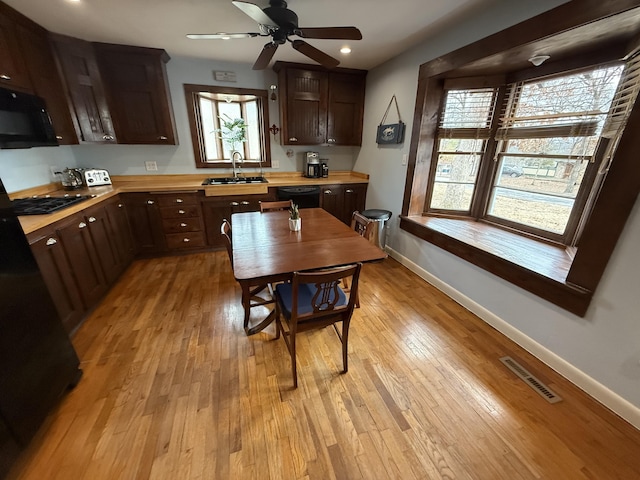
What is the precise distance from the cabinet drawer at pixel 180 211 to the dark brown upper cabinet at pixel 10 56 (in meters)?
1.48

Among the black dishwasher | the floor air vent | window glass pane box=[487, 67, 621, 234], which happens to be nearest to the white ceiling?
window glass pane box=[487, 67, 621, 234]

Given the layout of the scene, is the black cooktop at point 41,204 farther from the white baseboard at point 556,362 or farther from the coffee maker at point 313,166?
the white baseboard at point 556,362

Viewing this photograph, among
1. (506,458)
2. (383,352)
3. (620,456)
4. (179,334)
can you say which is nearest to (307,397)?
(383,352)

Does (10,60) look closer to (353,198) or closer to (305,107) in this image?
(305,107)

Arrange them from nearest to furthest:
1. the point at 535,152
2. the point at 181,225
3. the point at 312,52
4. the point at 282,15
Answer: the point at 282,15
the point at 312,52
the point at 535,152
the point at 181,225

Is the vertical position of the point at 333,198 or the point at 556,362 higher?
the point at 333,198

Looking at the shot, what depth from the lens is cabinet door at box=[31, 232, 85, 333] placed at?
1734mm

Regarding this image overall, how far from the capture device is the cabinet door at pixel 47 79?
2.21 meters

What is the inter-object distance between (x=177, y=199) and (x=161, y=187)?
0.21 metres

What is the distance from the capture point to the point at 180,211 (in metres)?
3.21

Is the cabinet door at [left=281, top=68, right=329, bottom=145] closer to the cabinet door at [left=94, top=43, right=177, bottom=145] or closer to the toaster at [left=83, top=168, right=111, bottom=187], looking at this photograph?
the cabinet door at [left=94, top=43, right=177, bottom=145]

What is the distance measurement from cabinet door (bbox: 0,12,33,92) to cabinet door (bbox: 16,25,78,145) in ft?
0.23

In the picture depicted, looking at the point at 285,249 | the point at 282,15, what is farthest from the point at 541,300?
the point at 282,15

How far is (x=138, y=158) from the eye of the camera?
337cm
